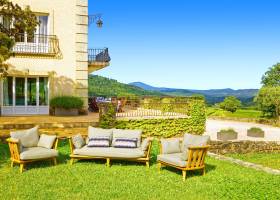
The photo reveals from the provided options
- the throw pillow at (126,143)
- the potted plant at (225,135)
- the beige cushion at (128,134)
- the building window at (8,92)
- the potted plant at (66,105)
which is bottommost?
the potted plant at (225,135)

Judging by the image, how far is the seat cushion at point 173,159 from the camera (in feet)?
28.9

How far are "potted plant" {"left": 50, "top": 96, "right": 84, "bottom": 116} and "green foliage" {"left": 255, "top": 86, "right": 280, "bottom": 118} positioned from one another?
1868cm

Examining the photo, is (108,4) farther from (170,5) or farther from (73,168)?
(73,168)

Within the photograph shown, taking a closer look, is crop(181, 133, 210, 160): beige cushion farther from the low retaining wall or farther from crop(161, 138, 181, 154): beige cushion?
the low retaining wall

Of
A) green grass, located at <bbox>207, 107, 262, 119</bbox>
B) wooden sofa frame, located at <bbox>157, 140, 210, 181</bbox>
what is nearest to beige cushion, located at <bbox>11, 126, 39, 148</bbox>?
wooden sofa frame, located at <bbox>157, 140, 210, 181</bbox>

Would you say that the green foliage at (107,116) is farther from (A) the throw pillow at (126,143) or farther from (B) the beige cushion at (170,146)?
(B) the beige cushion at (170,146)

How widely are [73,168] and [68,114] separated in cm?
979

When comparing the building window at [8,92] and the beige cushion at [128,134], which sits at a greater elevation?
the building window at [8,92]

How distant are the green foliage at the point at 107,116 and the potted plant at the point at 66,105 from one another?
3430 millimetres

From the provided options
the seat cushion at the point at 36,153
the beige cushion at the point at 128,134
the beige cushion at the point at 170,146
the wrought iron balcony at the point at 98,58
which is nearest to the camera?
the seat cushion at the point at 36,153

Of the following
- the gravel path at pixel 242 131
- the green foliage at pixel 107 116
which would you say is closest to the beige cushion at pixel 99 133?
the green foliage at pixel 107 116

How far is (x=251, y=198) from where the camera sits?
7.12 metres

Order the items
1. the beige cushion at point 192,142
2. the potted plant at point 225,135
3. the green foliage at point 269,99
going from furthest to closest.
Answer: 1. the green foliage at point 269,99
2. the potted plant at point 225,135
3. the beige cushion at point 192,142

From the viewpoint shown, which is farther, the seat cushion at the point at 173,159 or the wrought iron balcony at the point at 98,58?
the wrought iron balcony at the point at 98,58
